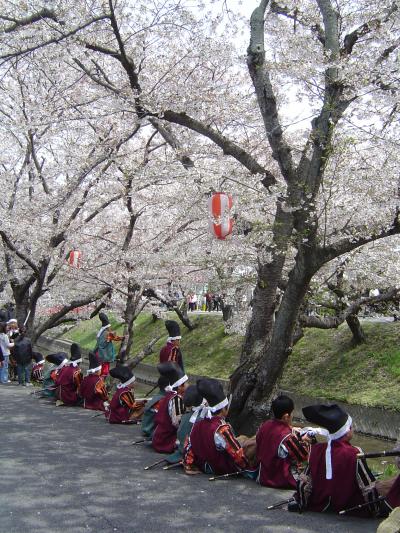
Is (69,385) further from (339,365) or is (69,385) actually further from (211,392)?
(339,365)

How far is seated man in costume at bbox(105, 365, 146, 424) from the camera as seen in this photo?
9.81 meters

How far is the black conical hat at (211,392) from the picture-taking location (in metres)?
6.52

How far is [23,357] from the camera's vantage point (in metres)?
15.2

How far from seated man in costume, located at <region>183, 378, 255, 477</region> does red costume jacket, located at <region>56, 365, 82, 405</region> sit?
591 cm

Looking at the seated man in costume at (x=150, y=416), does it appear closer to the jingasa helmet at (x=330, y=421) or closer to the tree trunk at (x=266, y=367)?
the tree trunk at (x=266, y=367)

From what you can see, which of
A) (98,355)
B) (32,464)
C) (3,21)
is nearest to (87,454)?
(32,464)

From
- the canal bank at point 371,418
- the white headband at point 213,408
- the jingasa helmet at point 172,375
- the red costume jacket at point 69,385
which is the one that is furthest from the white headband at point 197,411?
the red costume jacket at point 69,385

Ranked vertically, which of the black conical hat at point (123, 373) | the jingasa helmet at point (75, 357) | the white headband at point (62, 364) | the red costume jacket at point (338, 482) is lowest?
the red costume jacket at point (338, 482)

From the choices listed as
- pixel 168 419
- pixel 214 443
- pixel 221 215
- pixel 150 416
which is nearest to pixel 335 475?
pixel 214 443

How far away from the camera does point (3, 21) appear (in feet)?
26.1

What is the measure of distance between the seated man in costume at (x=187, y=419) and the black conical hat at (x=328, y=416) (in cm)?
189

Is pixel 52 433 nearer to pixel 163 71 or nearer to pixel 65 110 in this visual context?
pixel 65 110

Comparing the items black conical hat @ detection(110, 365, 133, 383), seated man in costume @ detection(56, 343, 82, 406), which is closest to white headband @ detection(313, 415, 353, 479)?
black conical hat @ detection(110, 365, 133, 383)

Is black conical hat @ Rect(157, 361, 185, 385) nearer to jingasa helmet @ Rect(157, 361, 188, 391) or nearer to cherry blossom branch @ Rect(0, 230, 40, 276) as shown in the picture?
jingasa helmet @ Rect(157, 361, 188, 391)
